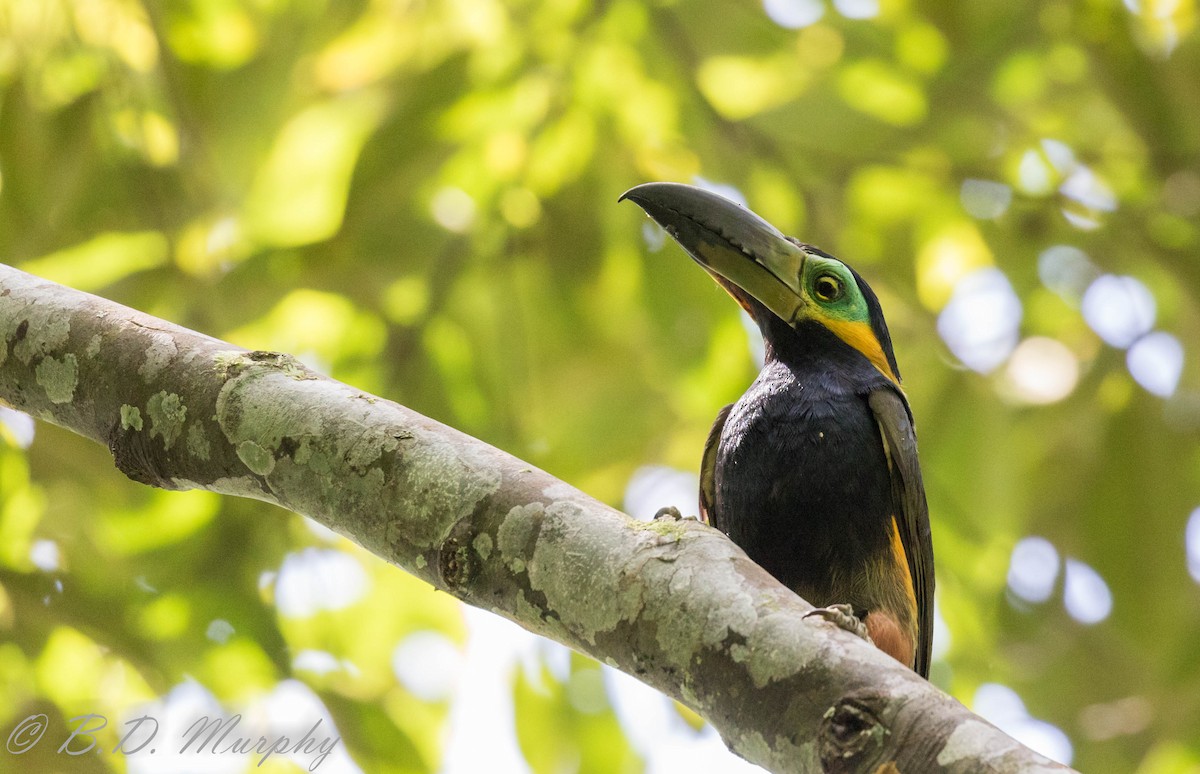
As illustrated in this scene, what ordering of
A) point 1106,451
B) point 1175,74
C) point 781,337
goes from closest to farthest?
point 781,337
point 1175,74
point 1106,451

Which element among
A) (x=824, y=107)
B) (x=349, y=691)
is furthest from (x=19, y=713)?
(x=824, y=107)

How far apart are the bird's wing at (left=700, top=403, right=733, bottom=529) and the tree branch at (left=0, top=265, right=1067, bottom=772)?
1.58 metres

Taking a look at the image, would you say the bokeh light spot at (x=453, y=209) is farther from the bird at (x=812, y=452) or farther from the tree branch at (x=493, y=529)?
the tree branch at (x=493, y=529)

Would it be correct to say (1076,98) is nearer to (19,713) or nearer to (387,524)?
(387,524)

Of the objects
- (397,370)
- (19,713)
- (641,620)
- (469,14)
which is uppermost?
(469,14)

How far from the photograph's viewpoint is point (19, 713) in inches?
132

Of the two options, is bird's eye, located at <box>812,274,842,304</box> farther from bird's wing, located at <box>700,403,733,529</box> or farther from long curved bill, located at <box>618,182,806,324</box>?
bird's wing, located at <box>700,403,733,529</box>

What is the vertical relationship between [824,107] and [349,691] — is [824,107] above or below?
above

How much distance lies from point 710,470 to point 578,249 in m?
1.10

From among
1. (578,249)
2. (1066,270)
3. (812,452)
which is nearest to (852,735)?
(812,452)

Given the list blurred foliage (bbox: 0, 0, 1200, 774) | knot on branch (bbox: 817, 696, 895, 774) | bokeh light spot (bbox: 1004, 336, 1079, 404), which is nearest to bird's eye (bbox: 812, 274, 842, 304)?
blurred foliage (bbox: 0, 0, 1200, 774)

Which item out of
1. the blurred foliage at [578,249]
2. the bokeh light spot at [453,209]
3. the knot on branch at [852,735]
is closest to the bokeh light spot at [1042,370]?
the blurred foliage at [578,249]

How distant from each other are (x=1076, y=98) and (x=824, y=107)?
3.17 feet

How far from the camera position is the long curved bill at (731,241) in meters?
2.92
